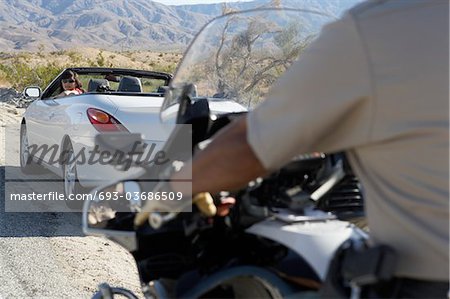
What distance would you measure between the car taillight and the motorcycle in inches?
126

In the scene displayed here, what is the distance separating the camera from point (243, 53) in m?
2.98

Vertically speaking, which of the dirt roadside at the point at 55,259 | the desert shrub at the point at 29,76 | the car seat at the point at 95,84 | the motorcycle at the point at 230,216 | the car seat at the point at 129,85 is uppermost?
the motorcycle at the point at 230,216

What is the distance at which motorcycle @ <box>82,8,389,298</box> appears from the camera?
2.11 meters

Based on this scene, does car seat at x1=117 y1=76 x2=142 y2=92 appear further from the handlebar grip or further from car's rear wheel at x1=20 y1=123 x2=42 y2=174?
the handlebar grip

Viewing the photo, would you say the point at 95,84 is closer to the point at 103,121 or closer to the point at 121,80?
the point at 121,80

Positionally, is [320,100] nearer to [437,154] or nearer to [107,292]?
[437,154]

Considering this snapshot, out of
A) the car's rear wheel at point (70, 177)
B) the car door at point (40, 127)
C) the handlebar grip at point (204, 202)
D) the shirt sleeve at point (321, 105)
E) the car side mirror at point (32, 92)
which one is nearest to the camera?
the shirt sleeve at point (321, 105)

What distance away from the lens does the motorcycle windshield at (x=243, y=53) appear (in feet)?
9.11

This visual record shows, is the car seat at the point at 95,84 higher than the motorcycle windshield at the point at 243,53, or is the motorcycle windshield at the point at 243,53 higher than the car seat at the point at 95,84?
the motorcycle windshield at the point at 243,53

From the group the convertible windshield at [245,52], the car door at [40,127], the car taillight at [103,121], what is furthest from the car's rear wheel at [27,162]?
the convertible windshield at [245,52]

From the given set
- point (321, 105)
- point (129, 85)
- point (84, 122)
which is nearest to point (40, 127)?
point (129, 85)

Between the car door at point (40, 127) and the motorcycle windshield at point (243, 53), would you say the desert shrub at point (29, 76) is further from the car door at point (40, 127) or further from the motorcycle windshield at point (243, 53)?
the motorcycle windshield at point (243, 53)

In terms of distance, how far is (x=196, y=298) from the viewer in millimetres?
2195

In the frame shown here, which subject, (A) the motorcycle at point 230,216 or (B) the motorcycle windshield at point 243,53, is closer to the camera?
(A) the motorcycle at point 230,216
